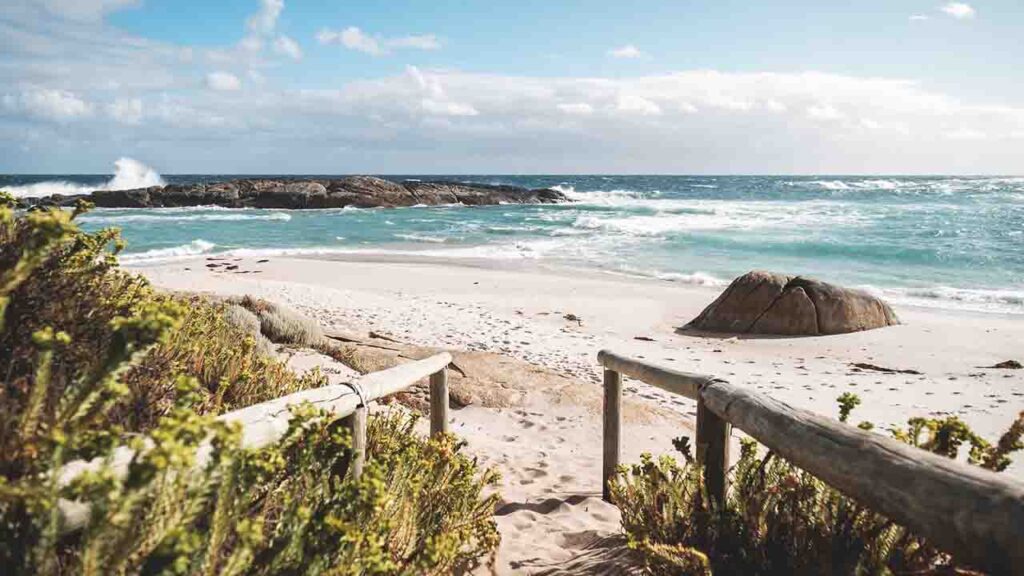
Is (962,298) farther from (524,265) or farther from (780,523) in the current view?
(780,523)

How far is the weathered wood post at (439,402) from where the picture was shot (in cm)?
489

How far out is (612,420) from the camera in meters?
5.07

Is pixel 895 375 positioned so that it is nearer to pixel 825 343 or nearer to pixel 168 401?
pixel 825 343

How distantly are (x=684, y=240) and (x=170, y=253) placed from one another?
65.7ft

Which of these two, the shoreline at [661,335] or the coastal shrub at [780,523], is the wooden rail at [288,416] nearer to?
the coastal shrub at [780,523]

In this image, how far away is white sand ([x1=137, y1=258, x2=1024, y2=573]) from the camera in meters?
5.25

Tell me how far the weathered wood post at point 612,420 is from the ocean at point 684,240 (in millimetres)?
13802

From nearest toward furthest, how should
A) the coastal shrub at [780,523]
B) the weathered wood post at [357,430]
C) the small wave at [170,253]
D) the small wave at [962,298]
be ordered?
the coastal shrub at [780,523] < the weathered wood post at [357,430] < the small wave at [962,298] < the small wave at [170,253]

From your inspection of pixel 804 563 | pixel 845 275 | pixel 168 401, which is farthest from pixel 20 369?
pixel 845 275

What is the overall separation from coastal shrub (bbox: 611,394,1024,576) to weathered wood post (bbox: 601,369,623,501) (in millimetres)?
1654

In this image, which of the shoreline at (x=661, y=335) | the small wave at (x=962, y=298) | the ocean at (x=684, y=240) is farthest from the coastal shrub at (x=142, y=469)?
Result: the small wave at (x=962, y=298)

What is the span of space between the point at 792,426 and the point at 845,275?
64.7 ft

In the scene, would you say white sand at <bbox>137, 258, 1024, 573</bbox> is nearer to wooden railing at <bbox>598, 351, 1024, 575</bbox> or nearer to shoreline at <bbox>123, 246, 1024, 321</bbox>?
shoreline at <bbox>123, 246, 1024, 321</bbox>

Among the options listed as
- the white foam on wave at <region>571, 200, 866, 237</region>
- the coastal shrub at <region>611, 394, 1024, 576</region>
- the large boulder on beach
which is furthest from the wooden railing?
the white foam on wave at <region>571, 200, 866, 237</region>
